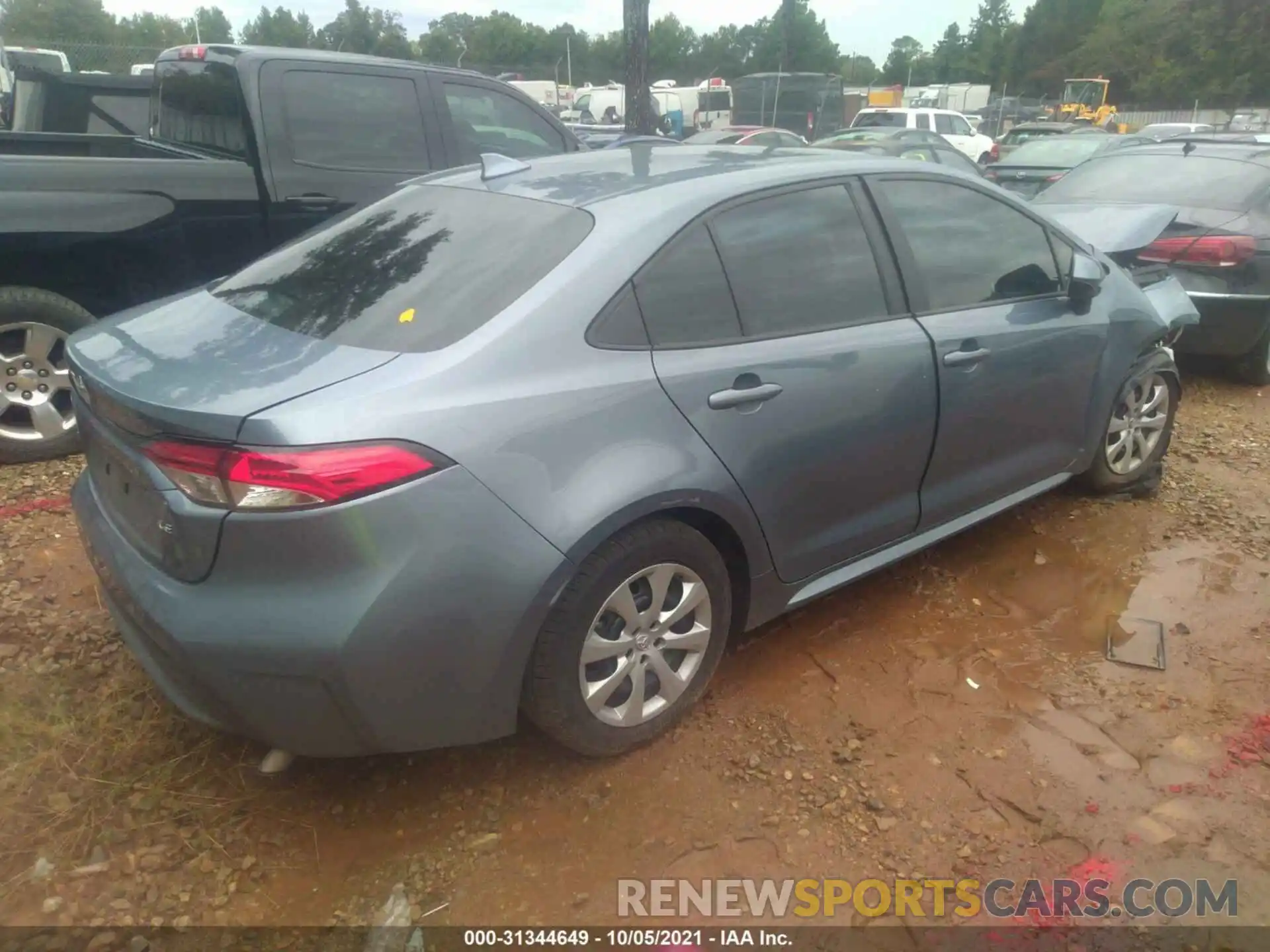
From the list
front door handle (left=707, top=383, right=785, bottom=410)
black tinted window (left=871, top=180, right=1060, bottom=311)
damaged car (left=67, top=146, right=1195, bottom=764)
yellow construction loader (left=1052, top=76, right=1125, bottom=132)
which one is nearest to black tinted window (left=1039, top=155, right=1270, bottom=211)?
black tinted window (left=871, top=180, right=1060, bottom=311)

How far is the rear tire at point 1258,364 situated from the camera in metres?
Result: 5.96

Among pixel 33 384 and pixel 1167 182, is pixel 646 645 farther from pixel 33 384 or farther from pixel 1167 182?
pixel 1167 182

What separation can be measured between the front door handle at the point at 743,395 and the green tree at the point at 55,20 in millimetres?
44560

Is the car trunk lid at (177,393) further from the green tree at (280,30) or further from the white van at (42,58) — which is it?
the green tree at (280,30)

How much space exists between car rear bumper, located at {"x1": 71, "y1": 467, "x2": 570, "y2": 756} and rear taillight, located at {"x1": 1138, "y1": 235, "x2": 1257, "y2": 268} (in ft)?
17.0

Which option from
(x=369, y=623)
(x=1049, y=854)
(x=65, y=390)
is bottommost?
(x=1049, y=854)

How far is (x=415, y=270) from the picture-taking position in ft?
8.39

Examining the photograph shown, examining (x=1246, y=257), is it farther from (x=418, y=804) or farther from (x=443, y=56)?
(x=443, y=56)

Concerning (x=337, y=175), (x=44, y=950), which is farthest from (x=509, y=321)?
(x=337, y=175)

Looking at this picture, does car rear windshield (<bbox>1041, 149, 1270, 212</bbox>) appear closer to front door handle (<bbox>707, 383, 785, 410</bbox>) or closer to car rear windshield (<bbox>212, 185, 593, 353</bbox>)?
front door handle (<bbox>707, 383, 785, 410</bbox>)

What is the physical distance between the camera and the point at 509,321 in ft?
7.45

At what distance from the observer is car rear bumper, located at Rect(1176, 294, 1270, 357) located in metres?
5.67

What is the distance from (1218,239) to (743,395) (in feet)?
15.0

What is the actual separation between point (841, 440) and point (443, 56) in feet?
189
